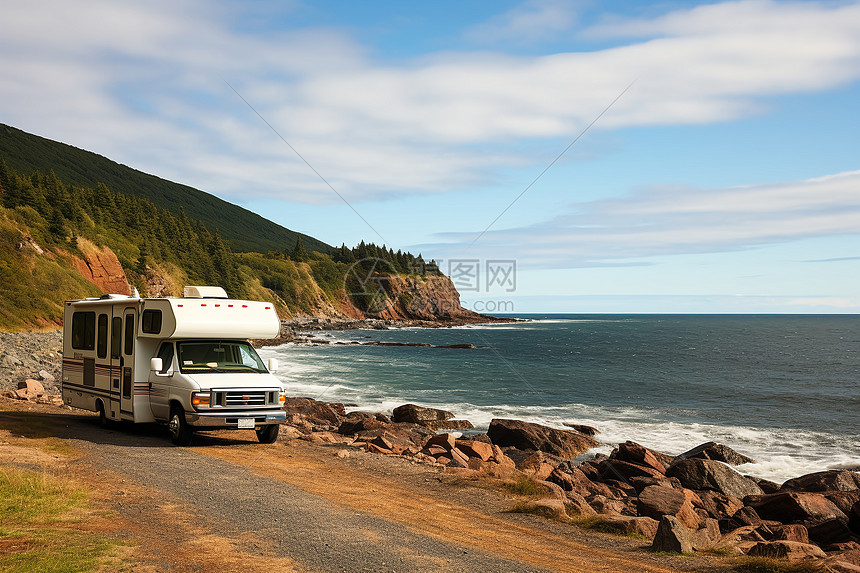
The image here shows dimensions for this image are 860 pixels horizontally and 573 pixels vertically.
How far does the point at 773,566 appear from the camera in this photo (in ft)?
26.1

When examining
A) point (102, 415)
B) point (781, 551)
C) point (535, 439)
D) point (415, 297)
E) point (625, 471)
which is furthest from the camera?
point (415, 297)

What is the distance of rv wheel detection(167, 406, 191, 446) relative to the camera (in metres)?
14.5

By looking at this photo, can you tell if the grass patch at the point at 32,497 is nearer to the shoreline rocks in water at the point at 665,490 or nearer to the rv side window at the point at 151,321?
the rv side window at the point at 151,321

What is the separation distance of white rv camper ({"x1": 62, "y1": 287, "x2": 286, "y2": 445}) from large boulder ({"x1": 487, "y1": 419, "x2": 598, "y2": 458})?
10.8m

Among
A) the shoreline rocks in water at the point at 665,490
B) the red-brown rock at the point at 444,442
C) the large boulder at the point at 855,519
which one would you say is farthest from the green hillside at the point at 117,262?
the large boulder at the point at 855,519

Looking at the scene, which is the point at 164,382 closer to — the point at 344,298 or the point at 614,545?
the point at 614,545

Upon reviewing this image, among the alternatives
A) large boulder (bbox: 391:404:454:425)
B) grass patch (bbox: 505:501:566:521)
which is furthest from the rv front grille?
large boulder (bbox: 391:404:454:425)

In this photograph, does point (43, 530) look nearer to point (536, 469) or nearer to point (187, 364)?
point (187, 364)

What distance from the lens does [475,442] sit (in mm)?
18359

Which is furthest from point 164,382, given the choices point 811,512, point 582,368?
point 582,368

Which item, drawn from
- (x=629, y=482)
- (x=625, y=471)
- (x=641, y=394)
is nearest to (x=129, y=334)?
(x=629, y=482)

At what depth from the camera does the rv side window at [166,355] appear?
14.9 m

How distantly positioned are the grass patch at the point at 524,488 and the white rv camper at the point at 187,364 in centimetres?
561

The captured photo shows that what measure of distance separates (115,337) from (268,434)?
4.54 metres
